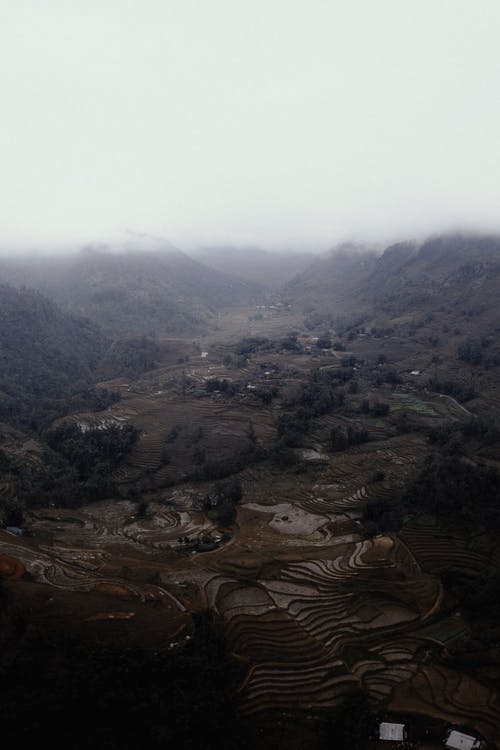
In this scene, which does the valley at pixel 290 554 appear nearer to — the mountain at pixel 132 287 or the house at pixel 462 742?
the house at pixel 462 742

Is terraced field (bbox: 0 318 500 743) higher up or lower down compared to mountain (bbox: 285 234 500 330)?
lower down

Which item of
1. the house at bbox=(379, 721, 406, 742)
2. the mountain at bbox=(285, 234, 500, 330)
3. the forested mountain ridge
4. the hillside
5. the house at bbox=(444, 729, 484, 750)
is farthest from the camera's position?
the mountain at bbox=(285, 234, 500, 330)

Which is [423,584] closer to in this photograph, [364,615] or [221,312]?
[364,615]

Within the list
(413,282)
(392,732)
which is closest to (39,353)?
(392,732)

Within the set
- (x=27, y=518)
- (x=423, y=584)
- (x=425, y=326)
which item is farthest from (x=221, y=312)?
(x=423, y=584)

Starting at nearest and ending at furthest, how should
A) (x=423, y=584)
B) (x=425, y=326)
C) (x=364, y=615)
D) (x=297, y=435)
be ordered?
(x=364, y=615) → (x=423, y=584) → (x=297, y=435) → (x=425, y=326)

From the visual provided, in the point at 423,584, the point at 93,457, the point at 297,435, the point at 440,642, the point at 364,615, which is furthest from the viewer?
the point at 297,435

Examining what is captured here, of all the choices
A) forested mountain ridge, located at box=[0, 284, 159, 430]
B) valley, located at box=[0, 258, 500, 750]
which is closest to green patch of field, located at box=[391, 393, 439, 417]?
Answer: valley, located at box=[0, 258, 500, 750]

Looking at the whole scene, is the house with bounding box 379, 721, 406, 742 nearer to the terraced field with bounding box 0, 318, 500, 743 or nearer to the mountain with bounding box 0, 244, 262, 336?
the terraced field with bounding box 0, 318, 500, 743
